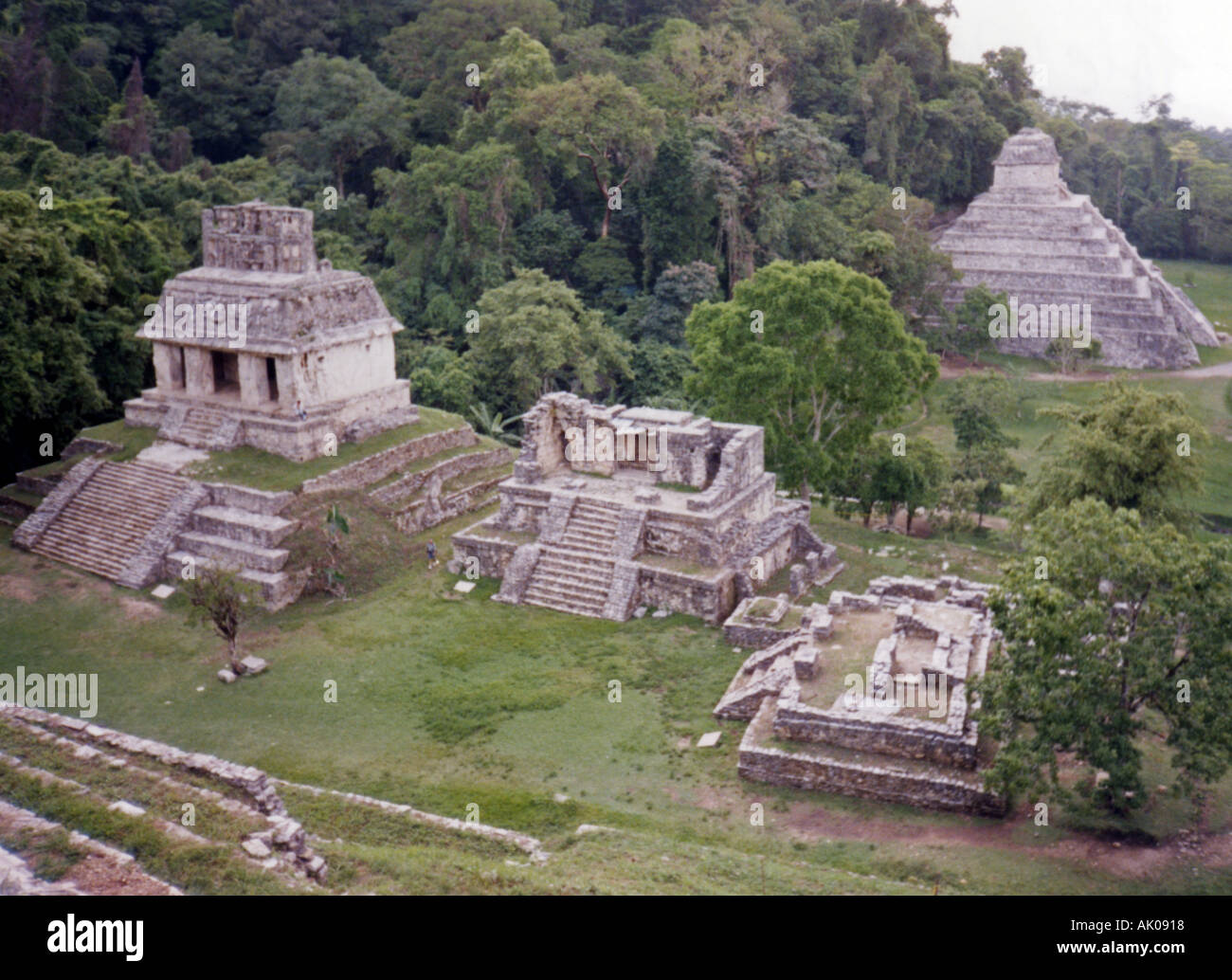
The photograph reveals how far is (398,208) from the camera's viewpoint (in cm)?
4003

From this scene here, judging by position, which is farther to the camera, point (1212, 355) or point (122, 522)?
point (1212, 355)

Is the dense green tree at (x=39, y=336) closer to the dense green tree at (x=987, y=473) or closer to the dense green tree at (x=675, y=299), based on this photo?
the dense green tree at (x=675, y=299)

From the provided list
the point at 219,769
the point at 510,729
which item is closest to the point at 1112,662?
the point at 510,729

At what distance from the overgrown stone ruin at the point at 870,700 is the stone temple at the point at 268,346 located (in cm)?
1037

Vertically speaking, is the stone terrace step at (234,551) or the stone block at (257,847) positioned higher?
the stone terrace step at (234,551)

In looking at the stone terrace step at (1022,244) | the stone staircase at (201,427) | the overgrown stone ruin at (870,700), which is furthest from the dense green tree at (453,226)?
the overgrown stone ruin at (870,700)

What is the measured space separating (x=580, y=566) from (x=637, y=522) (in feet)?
4.22

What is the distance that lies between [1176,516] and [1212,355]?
103 ft

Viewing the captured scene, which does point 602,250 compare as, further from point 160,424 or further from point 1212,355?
point 1212,355

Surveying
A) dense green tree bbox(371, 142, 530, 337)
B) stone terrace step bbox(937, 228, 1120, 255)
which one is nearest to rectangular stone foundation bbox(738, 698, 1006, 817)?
dense green tree bbox(371, 142, 530, 337)

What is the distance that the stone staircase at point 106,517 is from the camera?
884 inches

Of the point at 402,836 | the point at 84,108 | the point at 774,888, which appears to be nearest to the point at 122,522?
the point at 402,836

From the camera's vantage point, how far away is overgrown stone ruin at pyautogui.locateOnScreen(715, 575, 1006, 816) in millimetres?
14805

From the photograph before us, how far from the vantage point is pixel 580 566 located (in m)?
21.2
